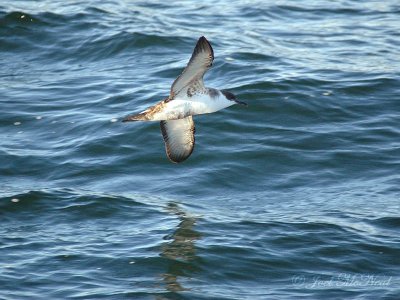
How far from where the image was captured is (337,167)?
1352 centimetres

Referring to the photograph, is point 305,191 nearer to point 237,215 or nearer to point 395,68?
point 237,215

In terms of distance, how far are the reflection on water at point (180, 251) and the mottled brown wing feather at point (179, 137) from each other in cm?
88

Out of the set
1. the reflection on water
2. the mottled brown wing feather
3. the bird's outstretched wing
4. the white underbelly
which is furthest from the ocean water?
the bird's outstretched wing

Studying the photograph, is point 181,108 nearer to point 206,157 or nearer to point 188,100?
point 188,100

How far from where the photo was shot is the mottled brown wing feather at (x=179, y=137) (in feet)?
37.8

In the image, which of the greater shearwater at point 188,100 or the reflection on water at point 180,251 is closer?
the greater shearwater at point 188,100

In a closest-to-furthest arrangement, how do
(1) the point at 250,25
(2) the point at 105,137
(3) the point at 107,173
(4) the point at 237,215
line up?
1. (4) the point at 237,215
2. (3) the point at 107,173
3. (2) the point at 105,137
4. (1) the point at 250,25

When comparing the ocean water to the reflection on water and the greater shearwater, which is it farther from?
the greater shearwater

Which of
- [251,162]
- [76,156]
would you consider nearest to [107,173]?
[76,156]

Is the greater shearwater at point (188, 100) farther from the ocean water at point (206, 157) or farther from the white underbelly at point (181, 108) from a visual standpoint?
the ocean water at point (206, 157)

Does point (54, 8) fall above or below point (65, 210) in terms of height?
above

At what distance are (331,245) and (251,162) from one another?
265cm

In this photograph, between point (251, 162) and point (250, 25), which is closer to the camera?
point (251, 162)

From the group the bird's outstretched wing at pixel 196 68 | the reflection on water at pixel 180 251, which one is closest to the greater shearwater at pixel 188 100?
the bird's outstretched wing at pixel 196 68
